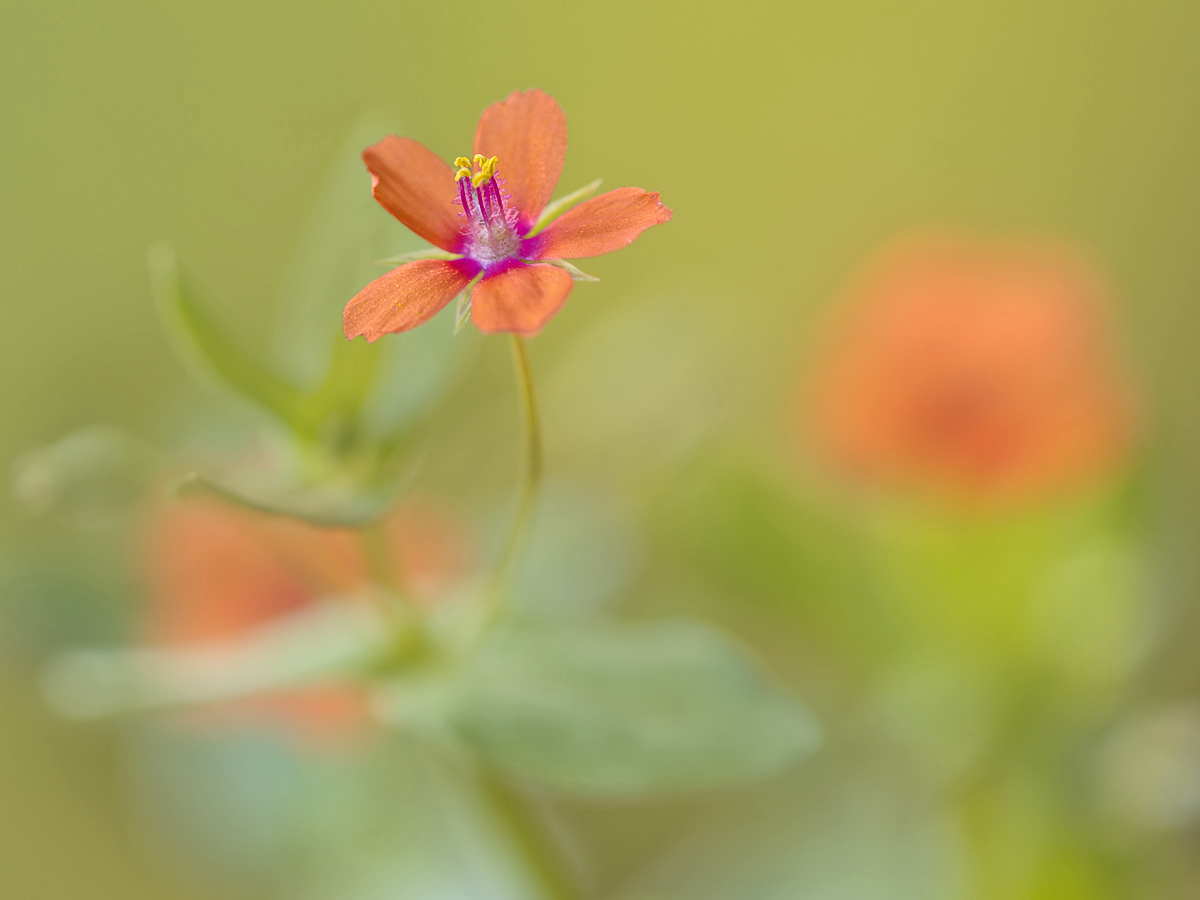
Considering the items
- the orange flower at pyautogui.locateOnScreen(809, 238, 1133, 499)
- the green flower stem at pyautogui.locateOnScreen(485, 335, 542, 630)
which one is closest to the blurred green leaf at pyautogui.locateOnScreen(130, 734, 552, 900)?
the green flower stem at pyautogui.locateOnScreen(485, 335, 542, 630)

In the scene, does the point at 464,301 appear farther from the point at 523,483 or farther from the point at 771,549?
the point at 771,549

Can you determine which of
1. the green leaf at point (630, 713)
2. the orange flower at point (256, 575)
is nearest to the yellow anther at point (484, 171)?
the green leaf at point (630, 713)

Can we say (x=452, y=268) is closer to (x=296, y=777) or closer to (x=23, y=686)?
(x=296, y=777)

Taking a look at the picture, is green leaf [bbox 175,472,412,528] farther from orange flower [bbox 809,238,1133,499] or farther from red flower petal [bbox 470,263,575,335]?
orange flower [bbox 809,238,1133,499]

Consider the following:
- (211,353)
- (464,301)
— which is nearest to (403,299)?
(464,301)

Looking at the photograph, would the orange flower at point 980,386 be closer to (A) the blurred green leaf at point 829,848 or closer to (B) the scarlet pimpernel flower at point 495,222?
(A) the blurred green leaf at point 829,848

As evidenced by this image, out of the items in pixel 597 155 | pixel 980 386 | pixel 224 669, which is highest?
pixel 597 155
